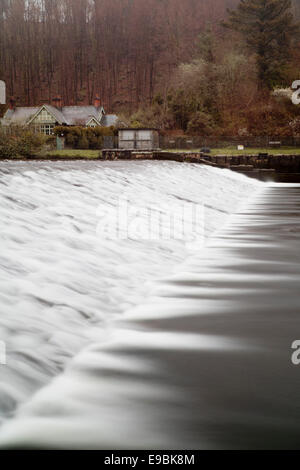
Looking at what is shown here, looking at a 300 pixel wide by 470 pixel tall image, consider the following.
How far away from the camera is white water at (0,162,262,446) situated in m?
2.51

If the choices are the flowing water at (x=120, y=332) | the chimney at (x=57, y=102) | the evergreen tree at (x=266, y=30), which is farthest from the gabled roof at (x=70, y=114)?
the flowing water at (x=120, y=332)

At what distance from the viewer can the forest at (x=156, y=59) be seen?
2053 inches

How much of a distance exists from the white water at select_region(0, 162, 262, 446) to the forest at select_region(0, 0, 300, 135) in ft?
145

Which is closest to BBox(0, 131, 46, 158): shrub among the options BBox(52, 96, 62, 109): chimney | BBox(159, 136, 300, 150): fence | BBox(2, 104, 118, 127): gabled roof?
BBox(159, 136, 300, 150): fence

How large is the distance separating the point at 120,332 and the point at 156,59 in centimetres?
10825

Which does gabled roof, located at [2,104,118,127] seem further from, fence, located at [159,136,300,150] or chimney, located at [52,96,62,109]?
fence, located at [159,136,300,150]

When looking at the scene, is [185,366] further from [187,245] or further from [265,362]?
[187,245]

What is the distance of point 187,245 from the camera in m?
6.31

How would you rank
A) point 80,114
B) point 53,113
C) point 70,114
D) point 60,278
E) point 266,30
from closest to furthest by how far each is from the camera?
1. point 60,278
2. point 266,30
3. point 53,113
4. point 80,114
5. point 70,114

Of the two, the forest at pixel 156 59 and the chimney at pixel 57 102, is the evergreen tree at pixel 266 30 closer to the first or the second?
the forest at pixel 156 59

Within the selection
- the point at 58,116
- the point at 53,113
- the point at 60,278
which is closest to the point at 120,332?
the point at 60,278

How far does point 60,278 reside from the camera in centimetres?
378

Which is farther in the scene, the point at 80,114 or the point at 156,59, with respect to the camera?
the point at 156,59

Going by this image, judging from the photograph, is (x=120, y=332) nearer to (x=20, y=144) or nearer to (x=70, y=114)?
(x=20, y=144)
